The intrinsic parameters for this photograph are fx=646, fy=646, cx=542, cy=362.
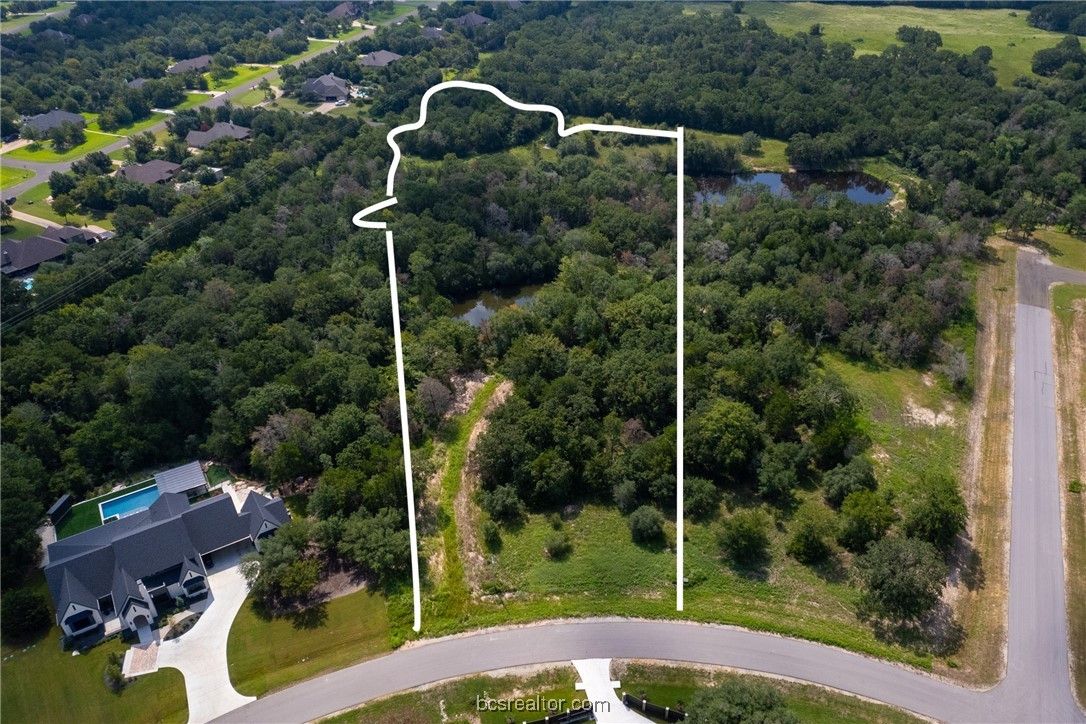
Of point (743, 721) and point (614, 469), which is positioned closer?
point (743, 721)

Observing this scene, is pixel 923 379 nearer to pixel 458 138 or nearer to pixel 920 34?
pixel 458 138

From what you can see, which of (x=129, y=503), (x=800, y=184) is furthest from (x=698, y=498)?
(x=800, y=184)

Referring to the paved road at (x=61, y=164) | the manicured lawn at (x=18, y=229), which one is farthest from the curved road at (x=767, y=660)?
the paved road at (x=61, y=164)

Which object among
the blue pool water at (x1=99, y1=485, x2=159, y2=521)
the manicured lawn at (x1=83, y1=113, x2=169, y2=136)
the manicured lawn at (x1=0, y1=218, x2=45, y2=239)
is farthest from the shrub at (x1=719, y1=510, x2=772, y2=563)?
the manicured lawn at (x1=83, y1=113, x2=169, y2=136)

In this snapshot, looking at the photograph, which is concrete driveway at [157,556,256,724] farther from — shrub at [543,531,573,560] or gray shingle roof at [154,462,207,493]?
shrub at [543,531,573,560]

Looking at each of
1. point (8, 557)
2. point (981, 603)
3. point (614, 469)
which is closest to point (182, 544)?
point (8, 557)

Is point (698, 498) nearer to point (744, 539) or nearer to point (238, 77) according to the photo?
point (744, 539)

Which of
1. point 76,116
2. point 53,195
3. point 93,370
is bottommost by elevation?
point 93,370
